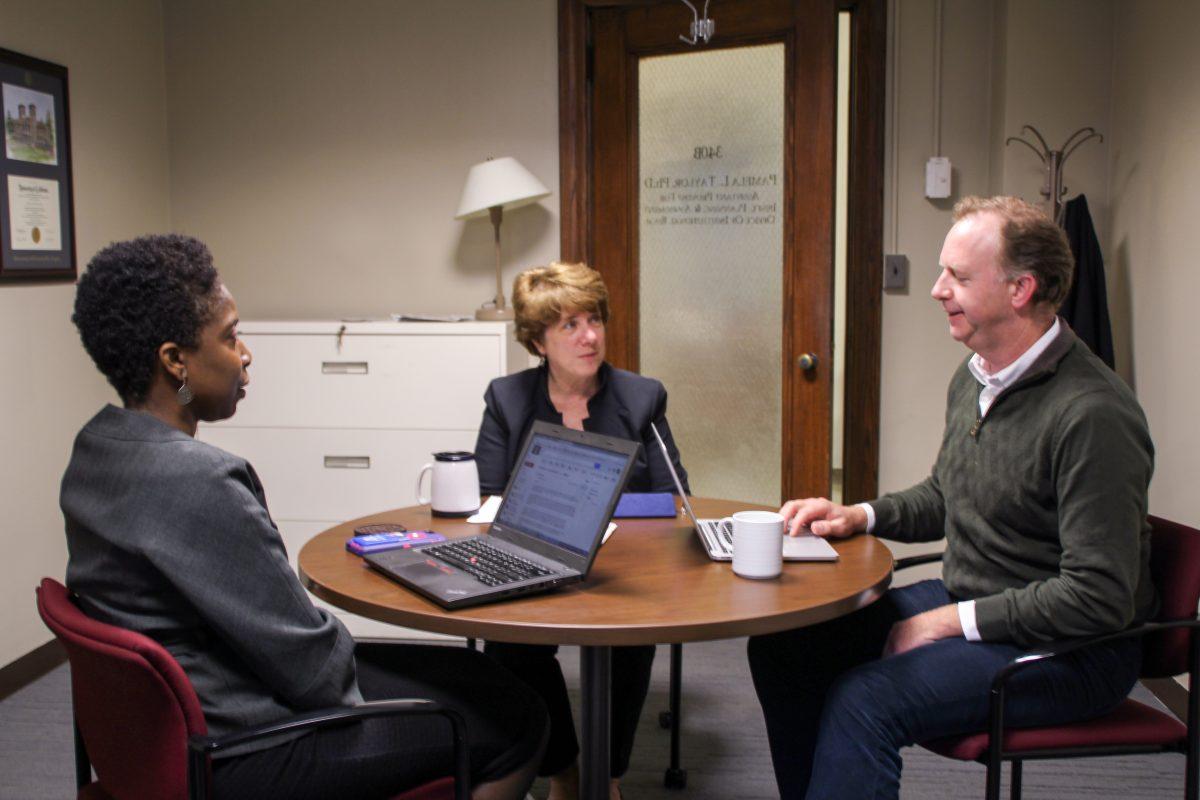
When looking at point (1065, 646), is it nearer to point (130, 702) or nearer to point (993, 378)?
point (993, 378)

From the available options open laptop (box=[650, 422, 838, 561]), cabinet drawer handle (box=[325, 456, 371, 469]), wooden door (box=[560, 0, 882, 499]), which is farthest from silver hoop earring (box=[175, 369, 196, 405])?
wooden door (box=[560, 0, 882, 499])

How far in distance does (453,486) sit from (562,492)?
432mm

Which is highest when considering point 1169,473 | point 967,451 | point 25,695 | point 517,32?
point 517,32

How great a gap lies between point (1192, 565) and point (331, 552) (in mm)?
1526

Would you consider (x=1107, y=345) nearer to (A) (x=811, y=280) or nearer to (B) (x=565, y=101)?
(A) (x=811, y=280)

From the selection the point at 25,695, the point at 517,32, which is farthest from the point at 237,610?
the point at 517,32

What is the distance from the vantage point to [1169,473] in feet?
9.52

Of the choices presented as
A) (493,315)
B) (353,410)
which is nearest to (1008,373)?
(493,315)

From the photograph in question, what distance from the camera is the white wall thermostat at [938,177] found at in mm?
3512

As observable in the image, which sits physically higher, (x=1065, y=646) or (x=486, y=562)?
(x=486, y=562)

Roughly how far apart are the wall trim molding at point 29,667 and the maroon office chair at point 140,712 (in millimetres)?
1958

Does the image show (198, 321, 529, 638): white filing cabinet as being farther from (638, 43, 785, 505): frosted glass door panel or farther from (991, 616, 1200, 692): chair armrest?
(991, 616, 1200, 692): chair armrest

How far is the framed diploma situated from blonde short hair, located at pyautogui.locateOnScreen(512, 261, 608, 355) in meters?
1.73

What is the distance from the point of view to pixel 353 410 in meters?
3.55
